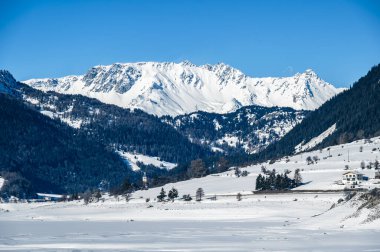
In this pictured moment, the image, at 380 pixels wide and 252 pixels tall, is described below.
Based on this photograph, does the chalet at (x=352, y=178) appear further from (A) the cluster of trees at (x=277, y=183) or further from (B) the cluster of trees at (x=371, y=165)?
(B) the cluster of trees at (x=371, y=165)

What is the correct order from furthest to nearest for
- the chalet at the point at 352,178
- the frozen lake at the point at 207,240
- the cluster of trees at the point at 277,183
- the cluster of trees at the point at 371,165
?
1. the cluster of trees at the point at 371,165
2. the cluster of trees at the point at 277,183
3. the chalet at the point at 352,178
4. the frozen lake at the point at 207,240

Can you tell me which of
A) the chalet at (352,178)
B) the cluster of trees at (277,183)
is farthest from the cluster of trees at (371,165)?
the cluster of trees at (277,183)

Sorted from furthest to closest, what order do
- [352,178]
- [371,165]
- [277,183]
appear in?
1. [371,165]
2. [277,183]
3. [352,178]

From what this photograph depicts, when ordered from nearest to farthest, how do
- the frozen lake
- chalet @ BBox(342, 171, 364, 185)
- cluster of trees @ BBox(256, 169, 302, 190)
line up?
the frozen lake < chalet @ BBox(342, 171, 364, 185) < cluster of trees @ BBox(256, 169, 302, 190)

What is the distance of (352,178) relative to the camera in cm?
16038

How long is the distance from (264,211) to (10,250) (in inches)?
2644

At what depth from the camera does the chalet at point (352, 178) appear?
158 metres

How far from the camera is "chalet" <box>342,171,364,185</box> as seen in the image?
6216 inches

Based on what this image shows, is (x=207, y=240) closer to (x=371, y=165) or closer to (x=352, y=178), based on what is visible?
(x=352, y=178)

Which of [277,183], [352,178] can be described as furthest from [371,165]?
[277,183]

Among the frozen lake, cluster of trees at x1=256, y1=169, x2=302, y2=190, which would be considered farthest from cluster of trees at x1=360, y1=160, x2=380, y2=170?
the frozen lake

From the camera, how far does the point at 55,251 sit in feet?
176

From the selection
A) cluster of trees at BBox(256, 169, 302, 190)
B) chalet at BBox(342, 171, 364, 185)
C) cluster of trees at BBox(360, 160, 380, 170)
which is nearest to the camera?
chalet at BBox(342, 171, 364, 185)

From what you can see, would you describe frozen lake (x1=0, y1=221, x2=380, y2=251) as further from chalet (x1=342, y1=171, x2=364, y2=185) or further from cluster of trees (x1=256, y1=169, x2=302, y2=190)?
cluster of trees (x1=256, y1=169, x2=302, y2=190)
